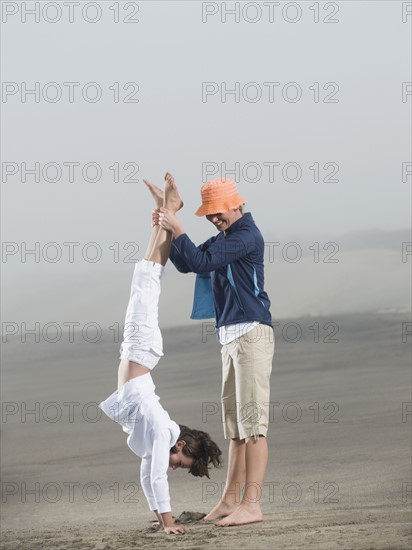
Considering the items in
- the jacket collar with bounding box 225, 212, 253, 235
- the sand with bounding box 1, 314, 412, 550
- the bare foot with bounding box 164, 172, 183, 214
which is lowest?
the sand with bounding box 1, 314, 412, 550

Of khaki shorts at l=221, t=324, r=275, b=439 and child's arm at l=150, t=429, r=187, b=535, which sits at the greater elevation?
khaki shorts at l=221, t=324, r=275, b=439

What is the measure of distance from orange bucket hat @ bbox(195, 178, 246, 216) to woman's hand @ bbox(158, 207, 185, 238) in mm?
132

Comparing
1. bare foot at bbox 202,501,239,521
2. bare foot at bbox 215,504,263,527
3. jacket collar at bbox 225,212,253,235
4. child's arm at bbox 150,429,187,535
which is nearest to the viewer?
child's arm at bbox 150,429,187,535

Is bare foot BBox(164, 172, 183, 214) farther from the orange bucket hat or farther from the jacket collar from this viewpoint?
the jacket collar

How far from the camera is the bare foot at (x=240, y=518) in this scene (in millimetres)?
5168

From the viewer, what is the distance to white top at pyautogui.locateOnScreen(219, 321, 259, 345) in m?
5.23

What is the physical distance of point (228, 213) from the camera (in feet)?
17.3

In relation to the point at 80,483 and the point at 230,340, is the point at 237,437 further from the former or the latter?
the point at 80,483

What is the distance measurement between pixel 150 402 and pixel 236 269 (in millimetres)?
800

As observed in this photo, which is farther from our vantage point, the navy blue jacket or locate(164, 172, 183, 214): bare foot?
locate(164, 172, 183, 214): bare foot

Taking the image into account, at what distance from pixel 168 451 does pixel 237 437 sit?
1.58 ft

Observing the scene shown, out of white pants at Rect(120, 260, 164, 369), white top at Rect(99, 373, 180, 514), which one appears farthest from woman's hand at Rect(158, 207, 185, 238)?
white top at Rect(99, 373, 180, 514)

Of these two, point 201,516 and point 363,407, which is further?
point 363,407

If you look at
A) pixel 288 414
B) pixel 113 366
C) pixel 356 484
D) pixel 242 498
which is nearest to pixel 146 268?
pixel 242 498
